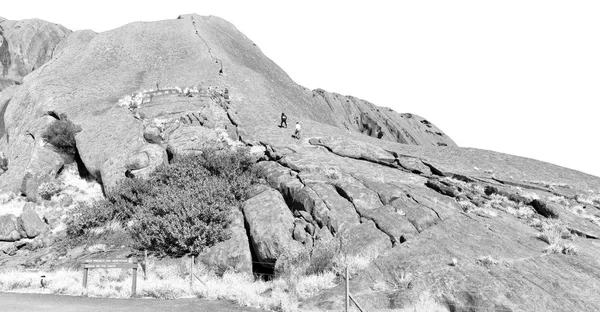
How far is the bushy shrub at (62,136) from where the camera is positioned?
109ft

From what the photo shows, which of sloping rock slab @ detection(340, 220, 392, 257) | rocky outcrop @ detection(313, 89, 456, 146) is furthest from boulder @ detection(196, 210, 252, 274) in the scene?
rocky outcrop @ detection(313, 89, 456, 146)

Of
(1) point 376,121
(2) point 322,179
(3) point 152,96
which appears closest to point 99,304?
(2) point 322,179

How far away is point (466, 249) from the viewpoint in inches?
630

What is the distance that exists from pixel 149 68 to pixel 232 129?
21.9 metres

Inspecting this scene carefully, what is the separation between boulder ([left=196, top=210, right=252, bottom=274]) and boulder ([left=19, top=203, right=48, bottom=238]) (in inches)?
499

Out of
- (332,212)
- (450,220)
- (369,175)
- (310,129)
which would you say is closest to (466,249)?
(450,220)

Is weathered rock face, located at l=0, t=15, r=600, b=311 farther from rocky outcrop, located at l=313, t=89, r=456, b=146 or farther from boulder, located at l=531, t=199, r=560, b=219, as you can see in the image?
rocky outcrop, located at l=313, t=89, r=456, b=146

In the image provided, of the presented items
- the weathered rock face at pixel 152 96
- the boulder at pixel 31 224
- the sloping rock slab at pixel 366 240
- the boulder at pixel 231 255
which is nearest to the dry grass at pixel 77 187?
the weathered rock face at pixel 152 96

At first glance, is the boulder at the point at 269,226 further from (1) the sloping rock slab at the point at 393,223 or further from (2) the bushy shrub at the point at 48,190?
(2) the bushy shrub at the point at 48,190

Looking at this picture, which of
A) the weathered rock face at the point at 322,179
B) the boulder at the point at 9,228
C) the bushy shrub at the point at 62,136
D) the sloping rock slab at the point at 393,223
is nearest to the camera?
the weathered rock face at the point at 322,179

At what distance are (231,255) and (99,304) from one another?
6.06 m

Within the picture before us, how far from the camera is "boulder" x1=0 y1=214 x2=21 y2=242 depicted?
2436 centimetres

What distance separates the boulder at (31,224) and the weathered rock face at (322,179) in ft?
2.42

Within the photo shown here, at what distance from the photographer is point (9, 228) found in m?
24.8
